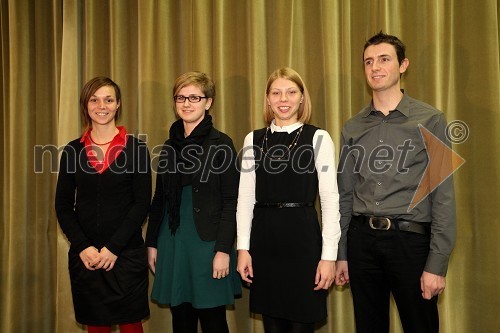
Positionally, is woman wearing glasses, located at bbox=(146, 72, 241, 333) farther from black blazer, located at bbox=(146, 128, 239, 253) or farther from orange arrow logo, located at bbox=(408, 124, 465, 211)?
orange arrow logo, located at bbox=(408, 124, 465, 211)

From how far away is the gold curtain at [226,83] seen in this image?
2.32 m

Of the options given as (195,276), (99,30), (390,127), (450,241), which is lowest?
(195,276)

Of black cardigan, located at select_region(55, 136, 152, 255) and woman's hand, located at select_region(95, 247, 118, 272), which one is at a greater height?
black cardigan, located at select_region(55, 136, 152, 255)

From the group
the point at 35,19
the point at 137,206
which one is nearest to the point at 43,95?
the point at 35,19

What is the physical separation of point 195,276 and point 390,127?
3.61 ft

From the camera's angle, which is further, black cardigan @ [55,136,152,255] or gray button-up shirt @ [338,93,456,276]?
black cardigan @ [55,136,152,255]

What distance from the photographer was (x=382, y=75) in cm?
191

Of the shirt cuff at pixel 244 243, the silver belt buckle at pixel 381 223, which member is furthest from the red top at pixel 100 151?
the silver belt buckle at pixel 381 223

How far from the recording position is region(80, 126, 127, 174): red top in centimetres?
207

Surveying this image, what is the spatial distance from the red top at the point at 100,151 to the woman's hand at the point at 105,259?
1.25ft

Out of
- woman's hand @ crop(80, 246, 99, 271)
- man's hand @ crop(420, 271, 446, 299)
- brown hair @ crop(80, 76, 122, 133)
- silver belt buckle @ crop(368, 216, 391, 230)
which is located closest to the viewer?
man's hand @ crop(420, 271, 446, 299)

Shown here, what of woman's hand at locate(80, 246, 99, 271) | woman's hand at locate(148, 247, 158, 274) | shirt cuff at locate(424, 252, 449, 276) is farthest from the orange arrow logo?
woman's hand at locate(80, 246, 99, 271)

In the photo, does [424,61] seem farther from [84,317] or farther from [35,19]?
[35,19]

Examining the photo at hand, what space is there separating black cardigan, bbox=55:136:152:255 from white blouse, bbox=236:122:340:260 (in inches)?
19.4
